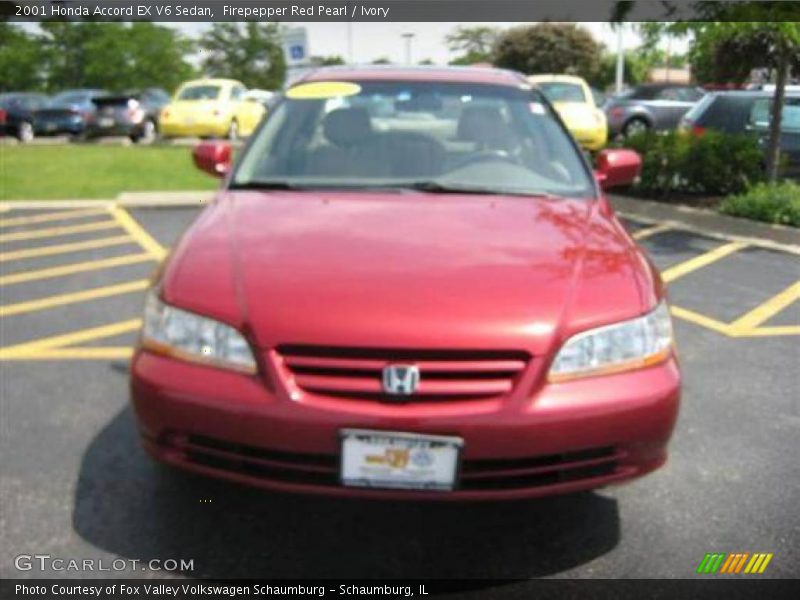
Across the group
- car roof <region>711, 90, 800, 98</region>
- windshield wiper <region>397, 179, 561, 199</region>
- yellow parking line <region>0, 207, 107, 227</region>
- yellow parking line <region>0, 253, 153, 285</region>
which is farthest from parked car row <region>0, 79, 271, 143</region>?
windshield wiper <region>397, 179, 561, 199</region>

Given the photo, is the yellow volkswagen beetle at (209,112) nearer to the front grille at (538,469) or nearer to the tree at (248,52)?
the front grille at (538,469)

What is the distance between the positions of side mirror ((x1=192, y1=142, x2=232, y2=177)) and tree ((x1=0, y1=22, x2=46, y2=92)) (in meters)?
35.5

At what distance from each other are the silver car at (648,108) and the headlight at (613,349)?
16855 mm

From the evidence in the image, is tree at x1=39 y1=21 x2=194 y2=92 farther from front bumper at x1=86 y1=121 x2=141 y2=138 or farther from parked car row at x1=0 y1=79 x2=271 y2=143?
front bumper at x1=86 y1=121 x2=141 y2=138

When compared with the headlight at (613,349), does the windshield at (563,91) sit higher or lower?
lower

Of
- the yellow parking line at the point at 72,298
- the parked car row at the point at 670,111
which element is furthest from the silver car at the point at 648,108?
the yellow parking line at the point at 72,298

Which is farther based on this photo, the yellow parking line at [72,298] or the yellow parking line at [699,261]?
the yellow parking line at [699,261]

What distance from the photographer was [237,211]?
9.88 ft

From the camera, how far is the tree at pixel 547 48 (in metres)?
44.9

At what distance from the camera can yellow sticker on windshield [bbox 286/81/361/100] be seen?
3812 millimetres

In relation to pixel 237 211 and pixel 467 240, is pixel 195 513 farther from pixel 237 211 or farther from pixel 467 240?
pixel 467 240

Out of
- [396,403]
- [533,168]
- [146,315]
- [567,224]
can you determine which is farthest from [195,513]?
[533,168]

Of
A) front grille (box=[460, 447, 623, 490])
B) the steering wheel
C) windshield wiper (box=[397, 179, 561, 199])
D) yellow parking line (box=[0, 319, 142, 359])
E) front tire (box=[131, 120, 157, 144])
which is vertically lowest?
front tire (box=[131, 120, 157, 144])

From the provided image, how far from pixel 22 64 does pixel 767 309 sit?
124 feet
